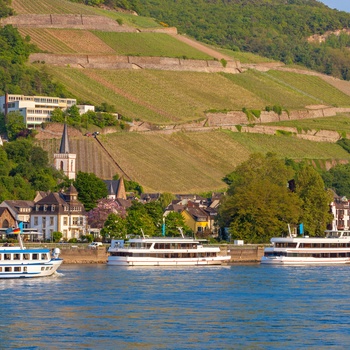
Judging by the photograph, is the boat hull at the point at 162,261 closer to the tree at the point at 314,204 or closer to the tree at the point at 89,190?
the tree at the point at 314,204

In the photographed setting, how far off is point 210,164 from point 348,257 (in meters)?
63.3

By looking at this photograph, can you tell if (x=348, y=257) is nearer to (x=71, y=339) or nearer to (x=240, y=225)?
(x=240, y=225)

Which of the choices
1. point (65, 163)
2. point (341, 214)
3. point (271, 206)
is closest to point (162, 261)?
point (271, 206)

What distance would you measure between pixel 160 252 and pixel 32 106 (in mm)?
69747

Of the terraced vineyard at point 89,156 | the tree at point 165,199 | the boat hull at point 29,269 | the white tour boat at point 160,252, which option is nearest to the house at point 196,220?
the tree at point 165,199

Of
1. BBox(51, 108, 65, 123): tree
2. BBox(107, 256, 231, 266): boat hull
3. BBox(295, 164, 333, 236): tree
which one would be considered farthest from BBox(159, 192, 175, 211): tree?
BBox(51, 108, 65, 123): tree

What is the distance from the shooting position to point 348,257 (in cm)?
11306

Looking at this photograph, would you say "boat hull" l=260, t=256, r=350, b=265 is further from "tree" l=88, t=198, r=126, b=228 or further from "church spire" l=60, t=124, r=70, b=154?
"church spire" l=60, t=124, r=70, b=154

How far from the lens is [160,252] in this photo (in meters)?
105

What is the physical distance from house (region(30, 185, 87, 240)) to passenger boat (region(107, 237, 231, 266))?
12272 millimetres

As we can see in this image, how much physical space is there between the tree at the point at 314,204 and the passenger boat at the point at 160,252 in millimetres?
19721

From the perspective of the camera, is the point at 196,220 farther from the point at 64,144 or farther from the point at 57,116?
the point at 57,116

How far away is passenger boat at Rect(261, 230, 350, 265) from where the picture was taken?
10962cm

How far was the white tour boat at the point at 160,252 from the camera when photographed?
104 meters
